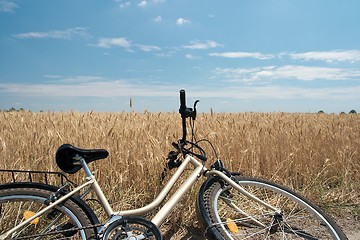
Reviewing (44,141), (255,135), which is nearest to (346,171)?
(255,135)

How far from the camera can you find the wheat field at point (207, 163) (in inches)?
122

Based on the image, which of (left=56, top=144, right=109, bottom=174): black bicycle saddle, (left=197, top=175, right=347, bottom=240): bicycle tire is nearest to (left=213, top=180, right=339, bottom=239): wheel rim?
(left=197, top=175, right=347, bottom=240): bicycle tire

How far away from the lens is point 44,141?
11.5 ft

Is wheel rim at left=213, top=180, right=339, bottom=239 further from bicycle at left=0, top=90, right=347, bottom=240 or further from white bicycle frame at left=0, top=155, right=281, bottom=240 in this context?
white bicycle frame at left=0, top=155, right=281, bottom=240

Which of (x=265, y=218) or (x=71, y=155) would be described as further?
(x=265, y=218)

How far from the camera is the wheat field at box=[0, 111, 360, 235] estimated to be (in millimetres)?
3094

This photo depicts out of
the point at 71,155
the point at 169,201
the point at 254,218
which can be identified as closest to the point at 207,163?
the point at 254,218

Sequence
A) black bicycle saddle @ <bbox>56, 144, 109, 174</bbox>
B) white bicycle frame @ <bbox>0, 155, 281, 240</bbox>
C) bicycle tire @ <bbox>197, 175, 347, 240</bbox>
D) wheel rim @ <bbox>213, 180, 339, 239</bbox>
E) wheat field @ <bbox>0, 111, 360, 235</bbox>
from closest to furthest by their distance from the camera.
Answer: white bicycle frame @ <bbox>0, 155, 281, 240</bbox> → black bicycle saddle @ <bbox>56, 144, 109, 174</bbox> → bicycle tire @ <bbox>197, 175, 347, 240</bbox> → wheel rim @ <bbox>213, 180, 339, 239</bbox> → wheat field @ <bbox>0, 111, 360, 235</bbox>

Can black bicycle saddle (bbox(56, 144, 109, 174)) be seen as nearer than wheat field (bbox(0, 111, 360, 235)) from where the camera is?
Yes

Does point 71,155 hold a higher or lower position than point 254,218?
higher

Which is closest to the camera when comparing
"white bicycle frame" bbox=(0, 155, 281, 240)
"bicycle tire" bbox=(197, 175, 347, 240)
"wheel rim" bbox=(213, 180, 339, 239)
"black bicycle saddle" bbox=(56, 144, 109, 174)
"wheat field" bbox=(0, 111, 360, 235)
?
"white bicycle frame" bbox=(0, 155, 281, 240)

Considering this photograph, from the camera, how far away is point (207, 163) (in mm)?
3713

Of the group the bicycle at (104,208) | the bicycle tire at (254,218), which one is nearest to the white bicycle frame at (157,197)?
the bicycle at (104,208)

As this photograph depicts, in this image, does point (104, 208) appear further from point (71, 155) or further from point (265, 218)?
point (265, 218)
